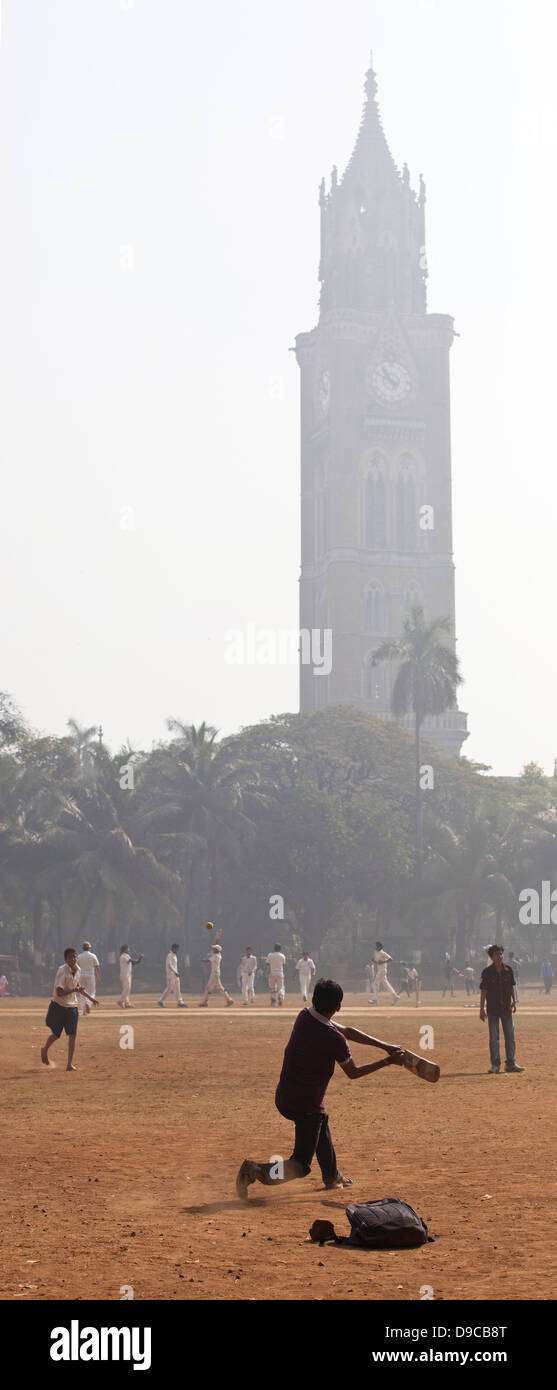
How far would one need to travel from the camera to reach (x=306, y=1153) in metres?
11.6

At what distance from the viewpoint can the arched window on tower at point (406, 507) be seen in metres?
132

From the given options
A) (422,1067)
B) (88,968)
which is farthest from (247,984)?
(422,1067)

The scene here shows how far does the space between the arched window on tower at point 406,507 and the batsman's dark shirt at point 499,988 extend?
11118 cm

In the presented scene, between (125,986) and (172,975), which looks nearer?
(125,986)

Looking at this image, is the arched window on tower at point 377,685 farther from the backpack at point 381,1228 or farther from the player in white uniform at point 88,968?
the backpack at point 381,1228

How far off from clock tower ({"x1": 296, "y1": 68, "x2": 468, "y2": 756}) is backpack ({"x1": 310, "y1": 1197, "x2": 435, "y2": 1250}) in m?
113

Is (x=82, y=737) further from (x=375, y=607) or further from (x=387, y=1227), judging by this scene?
(x=387, y=1227)

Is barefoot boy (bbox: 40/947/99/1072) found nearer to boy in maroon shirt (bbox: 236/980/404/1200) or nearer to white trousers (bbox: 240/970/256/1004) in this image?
boy in maroon shirt (bbox: 236/980/404/1200)

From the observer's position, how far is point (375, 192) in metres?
144

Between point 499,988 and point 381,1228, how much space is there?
39.8 feet

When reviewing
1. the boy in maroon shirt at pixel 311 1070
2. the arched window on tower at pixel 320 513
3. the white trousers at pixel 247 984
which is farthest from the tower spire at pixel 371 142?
the boy in maroon shirt at pixel 311 1070

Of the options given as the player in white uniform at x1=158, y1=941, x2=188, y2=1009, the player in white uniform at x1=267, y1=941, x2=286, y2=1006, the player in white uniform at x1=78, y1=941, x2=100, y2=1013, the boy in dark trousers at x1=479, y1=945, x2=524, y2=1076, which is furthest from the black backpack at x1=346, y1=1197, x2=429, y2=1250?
the player in white uniform at x1=267, y1=941, x2=286, y2=1006
